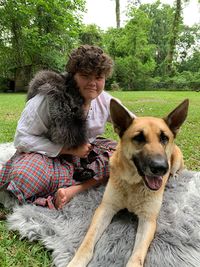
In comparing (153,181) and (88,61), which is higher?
(88,61)

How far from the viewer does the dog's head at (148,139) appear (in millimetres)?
2074

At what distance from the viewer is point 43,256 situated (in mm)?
1962

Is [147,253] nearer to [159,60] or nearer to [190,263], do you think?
[190,263]

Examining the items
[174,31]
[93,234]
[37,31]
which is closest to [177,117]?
[93,234]

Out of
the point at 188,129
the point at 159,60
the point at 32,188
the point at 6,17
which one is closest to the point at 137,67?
the point at 6,17

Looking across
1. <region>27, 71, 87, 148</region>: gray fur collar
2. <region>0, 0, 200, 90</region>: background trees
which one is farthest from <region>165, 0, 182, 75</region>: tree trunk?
<region>27, 71, 87, 148</region>: gray fur collar

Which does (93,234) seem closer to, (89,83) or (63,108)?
(63,108)

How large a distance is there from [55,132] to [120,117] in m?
0.71

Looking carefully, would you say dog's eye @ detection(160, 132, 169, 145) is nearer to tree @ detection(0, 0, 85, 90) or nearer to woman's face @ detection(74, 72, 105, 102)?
woman's face @ detection(74, 72, 105, 102)

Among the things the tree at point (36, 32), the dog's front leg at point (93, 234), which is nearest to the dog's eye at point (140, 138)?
the dog's front leg at point (93, 234)

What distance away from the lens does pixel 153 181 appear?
2229mm

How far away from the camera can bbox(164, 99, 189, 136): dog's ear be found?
239 centimetres

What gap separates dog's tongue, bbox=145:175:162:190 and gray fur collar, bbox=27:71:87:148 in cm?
92

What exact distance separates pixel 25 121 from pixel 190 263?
1950mm
